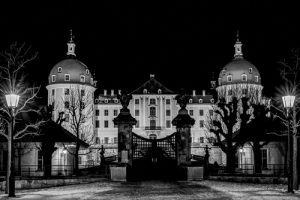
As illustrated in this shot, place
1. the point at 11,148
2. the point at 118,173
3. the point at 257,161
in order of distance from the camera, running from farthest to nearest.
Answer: the point at 257,161, the point at 118,173, the point at 11,148

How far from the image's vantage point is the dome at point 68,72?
79688mm

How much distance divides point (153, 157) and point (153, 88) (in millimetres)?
69713

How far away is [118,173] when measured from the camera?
76.9 feet

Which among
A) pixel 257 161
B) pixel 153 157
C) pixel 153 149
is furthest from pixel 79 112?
pixel 153 157

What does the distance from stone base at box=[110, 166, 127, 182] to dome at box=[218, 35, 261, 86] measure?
62430 mm

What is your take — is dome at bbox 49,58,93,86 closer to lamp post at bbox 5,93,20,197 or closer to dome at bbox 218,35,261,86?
dome at bbox 218,35,261,86

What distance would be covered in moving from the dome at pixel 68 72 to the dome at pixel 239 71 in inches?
972

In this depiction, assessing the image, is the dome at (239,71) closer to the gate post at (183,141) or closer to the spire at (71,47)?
the spire at (71,47)

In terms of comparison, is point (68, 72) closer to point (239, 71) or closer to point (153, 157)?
point (239, 71)

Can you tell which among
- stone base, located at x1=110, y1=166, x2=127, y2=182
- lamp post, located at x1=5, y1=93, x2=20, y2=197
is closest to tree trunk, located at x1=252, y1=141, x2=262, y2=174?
stone base, located at x1=110, y1=166, x2=127, y2=182

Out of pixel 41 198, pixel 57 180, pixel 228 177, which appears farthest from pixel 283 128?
pixel 41 198

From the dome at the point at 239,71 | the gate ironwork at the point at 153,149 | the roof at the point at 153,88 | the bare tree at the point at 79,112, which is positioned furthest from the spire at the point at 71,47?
the gate ironwork at the point at 153,149

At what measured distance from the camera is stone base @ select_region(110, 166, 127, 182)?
917 inches

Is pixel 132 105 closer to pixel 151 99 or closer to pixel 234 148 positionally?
pixel 151 99
